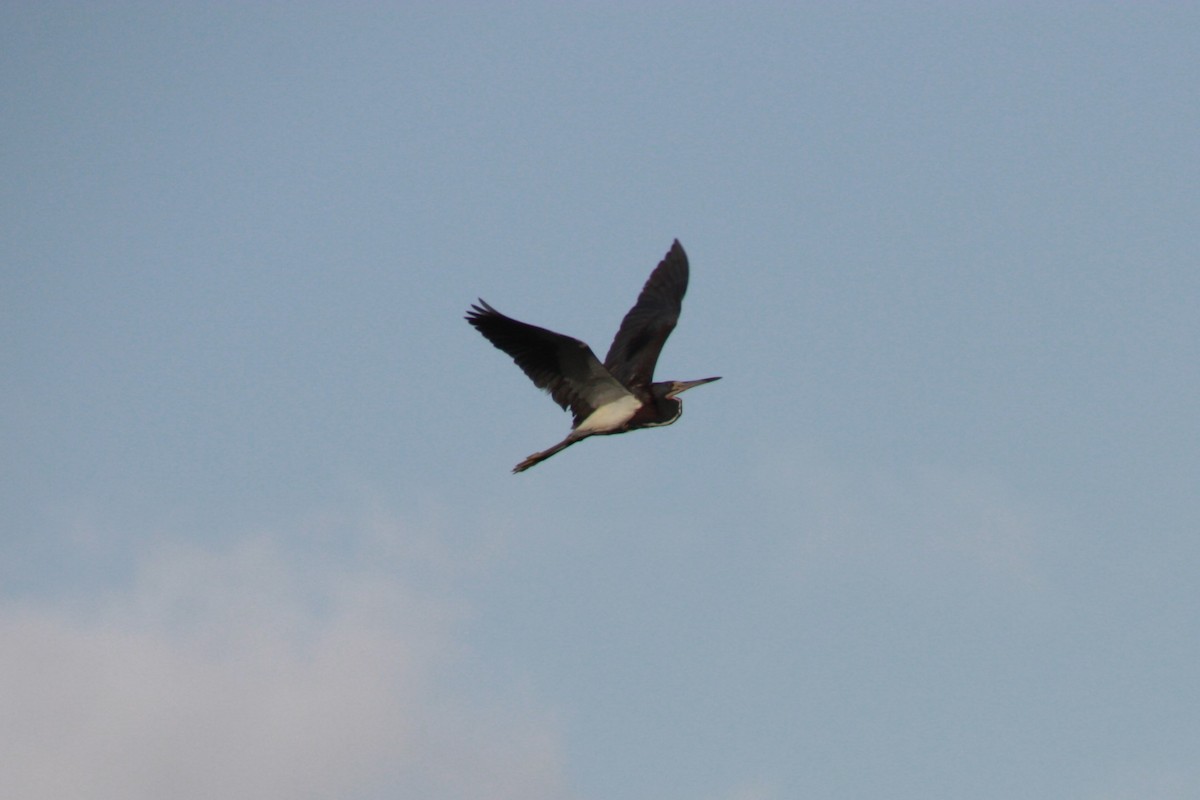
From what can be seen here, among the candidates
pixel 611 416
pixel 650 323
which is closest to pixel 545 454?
pixel 611 416

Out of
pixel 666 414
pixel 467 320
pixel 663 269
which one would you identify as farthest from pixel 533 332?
pixel 663 269

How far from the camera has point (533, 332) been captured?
787 inches

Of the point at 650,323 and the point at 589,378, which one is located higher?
the point at 650,323

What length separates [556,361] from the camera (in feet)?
67.9

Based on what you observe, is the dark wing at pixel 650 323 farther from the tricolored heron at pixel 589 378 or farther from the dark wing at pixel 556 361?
the dark wing at pixel 556 361

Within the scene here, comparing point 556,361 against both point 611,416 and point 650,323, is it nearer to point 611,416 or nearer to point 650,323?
point 611,416

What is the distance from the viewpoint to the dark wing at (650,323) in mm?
22281

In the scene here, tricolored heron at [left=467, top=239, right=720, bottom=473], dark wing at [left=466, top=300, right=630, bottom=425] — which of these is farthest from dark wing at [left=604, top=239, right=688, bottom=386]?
dark wing at [left=466, top=300, right=630, bottom=425]

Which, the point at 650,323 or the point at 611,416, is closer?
the point at 611,416

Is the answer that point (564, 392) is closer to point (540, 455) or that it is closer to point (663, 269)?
point (540, 455)

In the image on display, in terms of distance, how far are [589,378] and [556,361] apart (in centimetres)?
56

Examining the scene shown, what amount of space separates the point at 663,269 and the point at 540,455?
4.99 metres

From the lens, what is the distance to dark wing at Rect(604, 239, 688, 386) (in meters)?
22.3

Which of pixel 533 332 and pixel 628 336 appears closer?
pixel 533 332
